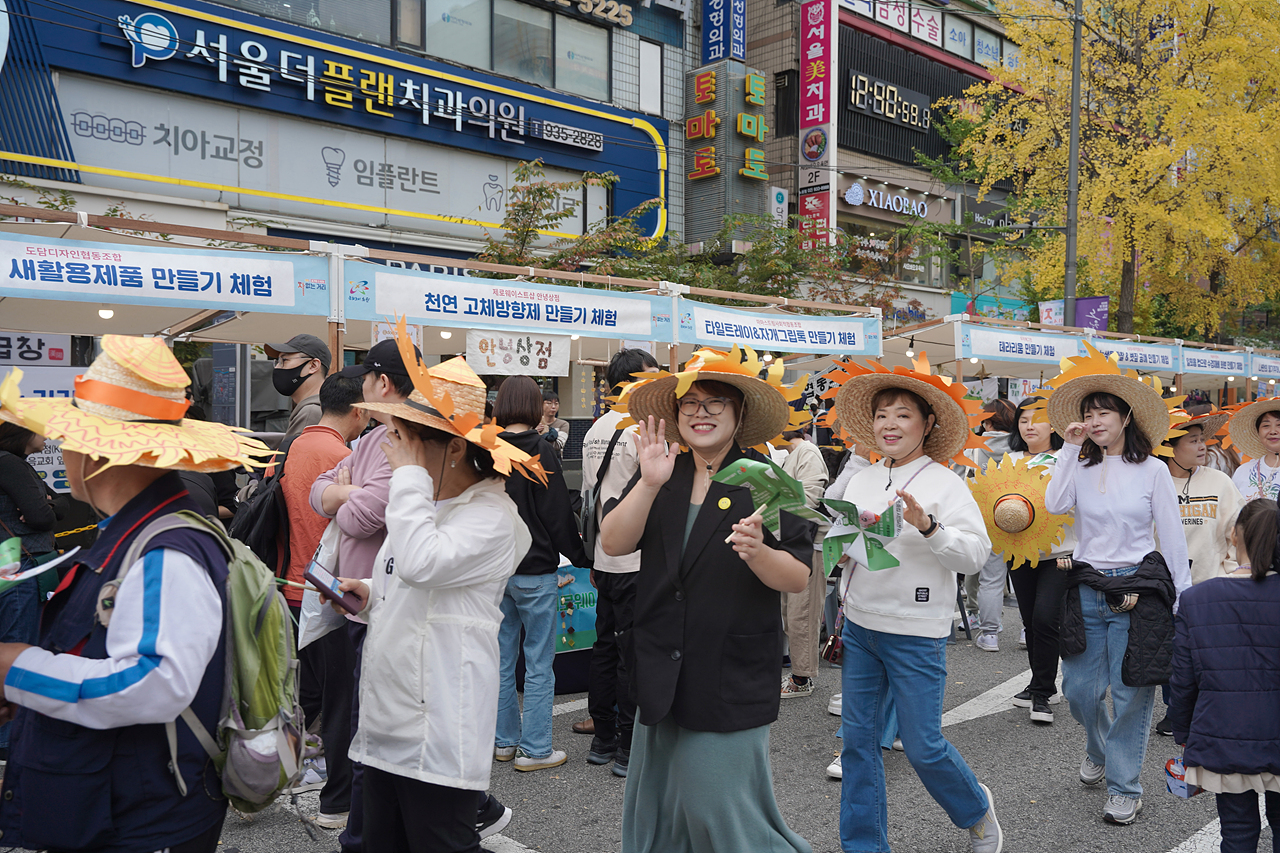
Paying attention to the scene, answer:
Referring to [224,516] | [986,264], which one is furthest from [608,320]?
[986,264]

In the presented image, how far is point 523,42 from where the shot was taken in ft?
57.1

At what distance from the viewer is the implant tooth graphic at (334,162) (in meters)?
14.8

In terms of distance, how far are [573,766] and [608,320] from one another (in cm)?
446

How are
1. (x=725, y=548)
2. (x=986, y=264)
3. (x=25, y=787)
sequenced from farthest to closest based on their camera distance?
1. (x=986, y=264)
2. (x=725, y=548)
3. (x=25, y=787)

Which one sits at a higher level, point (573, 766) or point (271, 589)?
point (271, 589)

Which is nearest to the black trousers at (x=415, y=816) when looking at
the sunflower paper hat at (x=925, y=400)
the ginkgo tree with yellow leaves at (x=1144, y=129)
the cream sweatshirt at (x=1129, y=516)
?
the sunflower paper hat at (x=925, y=400)

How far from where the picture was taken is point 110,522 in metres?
2.06

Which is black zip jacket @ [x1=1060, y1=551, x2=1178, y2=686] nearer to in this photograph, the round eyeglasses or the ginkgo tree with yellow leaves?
the round eyeglasses

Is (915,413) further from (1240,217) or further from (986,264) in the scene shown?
(986,264)

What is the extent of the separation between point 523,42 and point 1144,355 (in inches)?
484

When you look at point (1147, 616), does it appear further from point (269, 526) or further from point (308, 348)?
point (308, 348)

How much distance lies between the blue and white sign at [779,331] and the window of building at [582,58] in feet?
33.5

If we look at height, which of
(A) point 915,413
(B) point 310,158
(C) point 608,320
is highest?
(B) point 310,158

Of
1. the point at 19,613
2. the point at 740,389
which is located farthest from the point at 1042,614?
the point at 19,613
